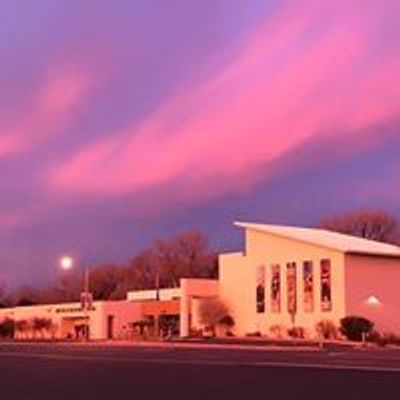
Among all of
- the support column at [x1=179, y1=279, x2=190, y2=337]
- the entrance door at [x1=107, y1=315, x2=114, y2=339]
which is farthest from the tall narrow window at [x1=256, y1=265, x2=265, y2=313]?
the entrance door at [x1=107, y1=315, x2=114, y2=339]

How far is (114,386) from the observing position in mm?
22750

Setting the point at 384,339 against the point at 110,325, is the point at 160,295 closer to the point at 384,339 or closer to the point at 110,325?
the point at 110,325

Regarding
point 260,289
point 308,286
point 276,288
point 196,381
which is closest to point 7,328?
point 260,289

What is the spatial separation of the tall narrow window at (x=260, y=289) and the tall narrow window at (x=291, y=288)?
283 cm

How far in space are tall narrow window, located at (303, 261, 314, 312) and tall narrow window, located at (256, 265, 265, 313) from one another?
15.4ft

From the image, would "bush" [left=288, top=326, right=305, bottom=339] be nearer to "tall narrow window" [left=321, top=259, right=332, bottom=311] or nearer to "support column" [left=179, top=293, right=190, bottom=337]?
"tall narrow window" [left=321, top=259, right=332, bottom=311]

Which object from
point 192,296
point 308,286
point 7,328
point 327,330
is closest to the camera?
point 327,330

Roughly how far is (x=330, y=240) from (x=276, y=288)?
18.5 ft

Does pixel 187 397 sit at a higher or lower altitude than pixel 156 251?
lower

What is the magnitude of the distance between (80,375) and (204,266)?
4126 inches

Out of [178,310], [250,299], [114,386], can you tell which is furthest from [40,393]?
[178,310]

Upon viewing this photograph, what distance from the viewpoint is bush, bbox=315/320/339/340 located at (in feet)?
250

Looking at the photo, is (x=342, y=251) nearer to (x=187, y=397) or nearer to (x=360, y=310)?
(x=360, y=310)

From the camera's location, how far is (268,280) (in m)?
85.1
